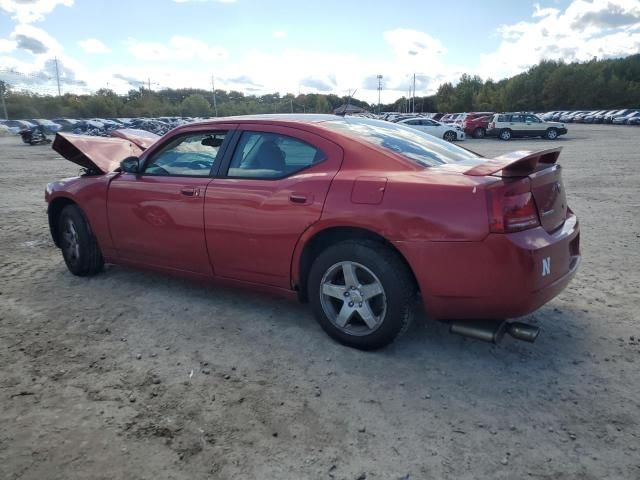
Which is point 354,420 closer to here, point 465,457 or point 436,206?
point 465,457

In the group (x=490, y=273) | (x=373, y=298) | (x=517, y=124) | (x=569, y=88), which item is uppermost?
(x=569, y=88)

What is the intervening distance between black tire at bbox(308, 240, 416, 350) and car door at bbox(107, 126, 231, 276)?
40.9 inches

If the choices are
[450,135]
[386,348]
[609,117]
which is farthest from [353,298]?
[609,117]

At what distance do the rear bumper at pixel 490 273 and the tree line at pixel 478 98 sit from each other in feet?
203

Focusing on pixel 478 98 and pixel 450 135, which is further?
pixel 478 98

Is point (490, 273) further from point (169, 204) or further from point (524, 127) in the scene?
point (524, 127)

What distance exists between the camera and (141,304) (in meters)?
4.05

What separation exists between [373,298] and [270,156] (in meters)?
1.27

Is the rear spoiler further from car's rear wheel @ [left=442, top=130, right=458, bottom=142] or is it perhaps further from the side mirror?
car's rear wheel @ [left=442, top=130, right=458, bottom=142]

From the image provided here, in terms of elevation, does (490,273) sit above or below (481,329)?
above

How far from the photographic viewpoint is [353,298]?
3111 mm

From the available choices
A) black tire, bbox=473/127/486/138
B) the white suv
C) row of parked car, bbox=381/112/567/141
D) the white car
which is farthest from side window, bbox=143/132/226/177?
black tire, bbox=473/127/486/138

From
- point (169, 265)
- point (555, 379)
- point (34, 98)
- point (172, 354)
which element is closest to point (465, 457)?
point (555, 379)

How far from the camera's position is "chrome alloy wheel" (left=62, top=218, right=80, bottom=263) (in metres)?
4.72
